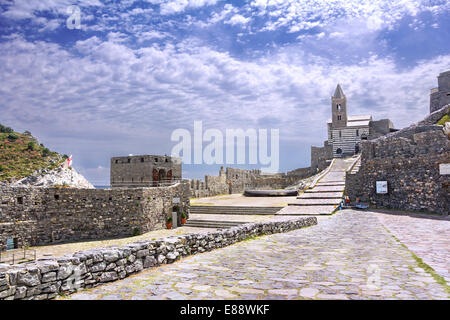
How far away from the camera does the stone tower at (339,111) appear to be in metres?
56.3

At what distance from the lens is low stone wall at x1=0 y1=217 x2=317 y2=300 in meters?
4.48

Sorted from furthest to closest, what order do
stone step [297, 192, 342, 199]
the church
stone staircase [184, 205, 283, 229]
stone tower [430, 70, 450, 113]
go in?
the church, stone tower [430, 70, 450, 113], stone step [297, 192, 342, 199], stone staircase [184, 205, 283, 229]

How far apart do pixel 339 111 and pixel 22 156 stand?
5404cm

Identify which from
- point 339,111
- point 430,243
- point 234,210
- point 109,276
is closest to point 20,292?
point 109,276

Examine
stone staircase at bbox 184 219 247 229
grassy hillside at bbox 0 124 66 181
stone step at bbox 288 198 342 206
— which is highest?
grassy hillside at bbox 0 124 66 181

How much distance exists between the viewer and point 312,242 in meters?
10.1

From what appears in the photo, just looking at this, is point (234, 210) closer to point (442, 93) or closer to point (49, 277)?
point (49, 277)

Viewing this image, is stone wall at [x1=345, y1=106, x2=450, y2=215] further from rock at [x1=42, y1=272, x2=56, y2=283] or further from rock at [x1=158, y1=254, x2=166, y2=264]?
rock at [x1=42, y1=272, x2=56, y2=283]

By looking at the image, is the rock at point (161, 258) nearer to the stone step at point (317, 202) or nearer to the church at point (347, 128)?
the stone step at point (317, 202)

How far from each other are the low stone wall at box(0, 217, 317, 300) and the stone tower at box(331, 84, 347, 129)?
5291cm

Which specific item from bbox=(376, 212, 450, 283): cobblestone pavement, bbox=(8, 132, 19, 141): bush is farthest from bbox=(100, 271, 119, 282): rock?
bbox=(8, 132, 19, 141): bush

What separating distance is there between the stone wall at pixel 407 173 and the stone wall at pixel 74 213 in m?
16.1

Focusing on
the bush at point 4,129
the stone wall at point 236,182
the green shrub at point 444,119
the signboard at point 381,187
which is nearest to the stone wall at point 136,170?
the stone wall at point 236,182
